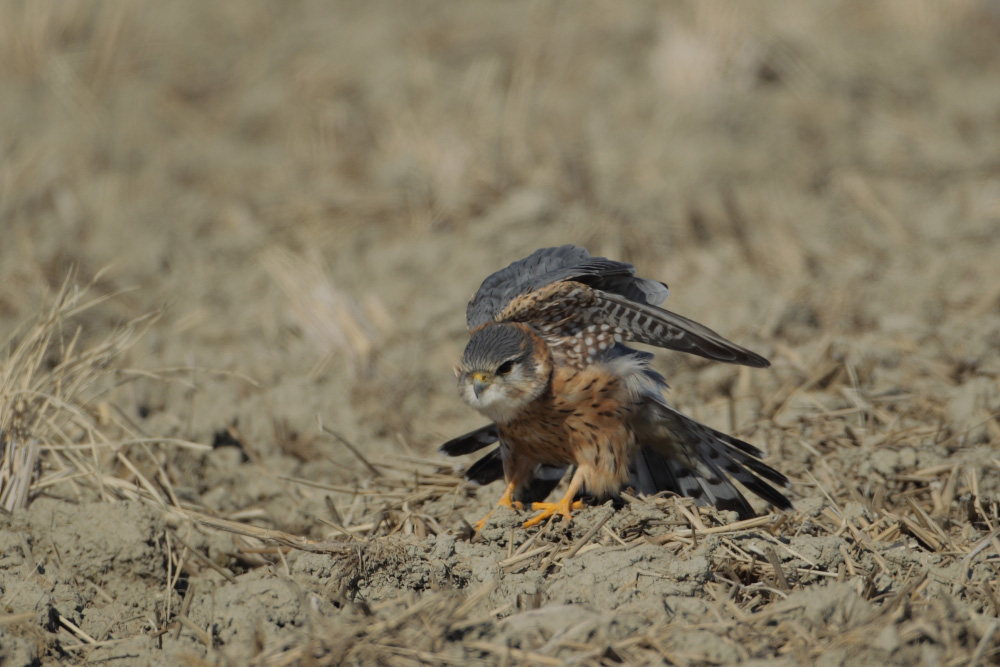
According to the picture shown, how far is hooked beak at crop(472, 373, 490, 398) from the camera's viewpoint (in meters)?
3.17

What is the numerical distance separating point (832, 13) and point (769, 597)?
6.87 metres

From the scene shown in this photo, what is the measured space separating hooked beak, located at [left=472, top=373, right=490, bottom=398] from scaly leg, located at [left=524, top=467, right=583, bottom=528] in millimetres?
466

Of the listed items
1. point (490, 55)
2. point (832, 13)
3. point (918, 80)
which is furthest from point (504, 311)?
point (832, 13)

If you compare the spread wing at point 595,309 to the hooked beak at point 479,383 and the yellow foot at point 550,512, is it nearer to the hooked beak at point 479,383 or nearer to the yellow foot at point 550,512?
the hooked beak at point 479,383

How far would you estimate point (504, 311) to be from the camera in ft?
11.1

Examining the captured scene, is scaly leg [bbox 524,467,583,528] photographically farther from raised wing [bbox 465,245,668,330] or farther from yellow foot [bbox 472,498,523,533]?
raised wing [bbox 465,245,668,330]

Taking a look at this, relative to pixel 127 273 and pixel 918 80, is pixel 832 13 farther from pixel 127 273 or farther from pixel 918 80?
pixel 127 273

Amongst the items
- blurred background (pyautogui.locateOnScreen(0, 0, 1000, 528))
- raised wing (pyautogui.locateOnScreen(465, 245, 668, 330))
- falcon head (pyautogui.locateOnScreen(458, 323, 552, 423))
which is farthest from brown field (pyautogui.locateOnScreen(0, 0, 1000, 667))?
raised wing (pyautogui.locateOnScreen(465, 245, 668, 330))

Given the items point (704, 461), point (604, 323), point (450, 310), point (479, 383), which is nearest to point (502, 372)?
point (479, 383)

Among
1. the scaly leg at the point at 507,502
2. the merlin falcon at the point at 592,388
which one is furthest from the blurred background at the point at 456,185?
the scaly leg at the point at 507,502

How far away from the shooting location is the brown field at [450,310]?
2.84 meters

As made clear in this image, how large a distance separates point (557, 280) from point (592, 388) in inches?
15.7

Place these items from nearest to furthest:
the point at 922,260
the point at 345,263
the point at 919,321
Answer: the point at 919,321 → the point at 922,260 → the point at 345,263

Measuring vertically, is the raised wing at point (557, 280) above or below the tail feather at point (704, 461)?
above
